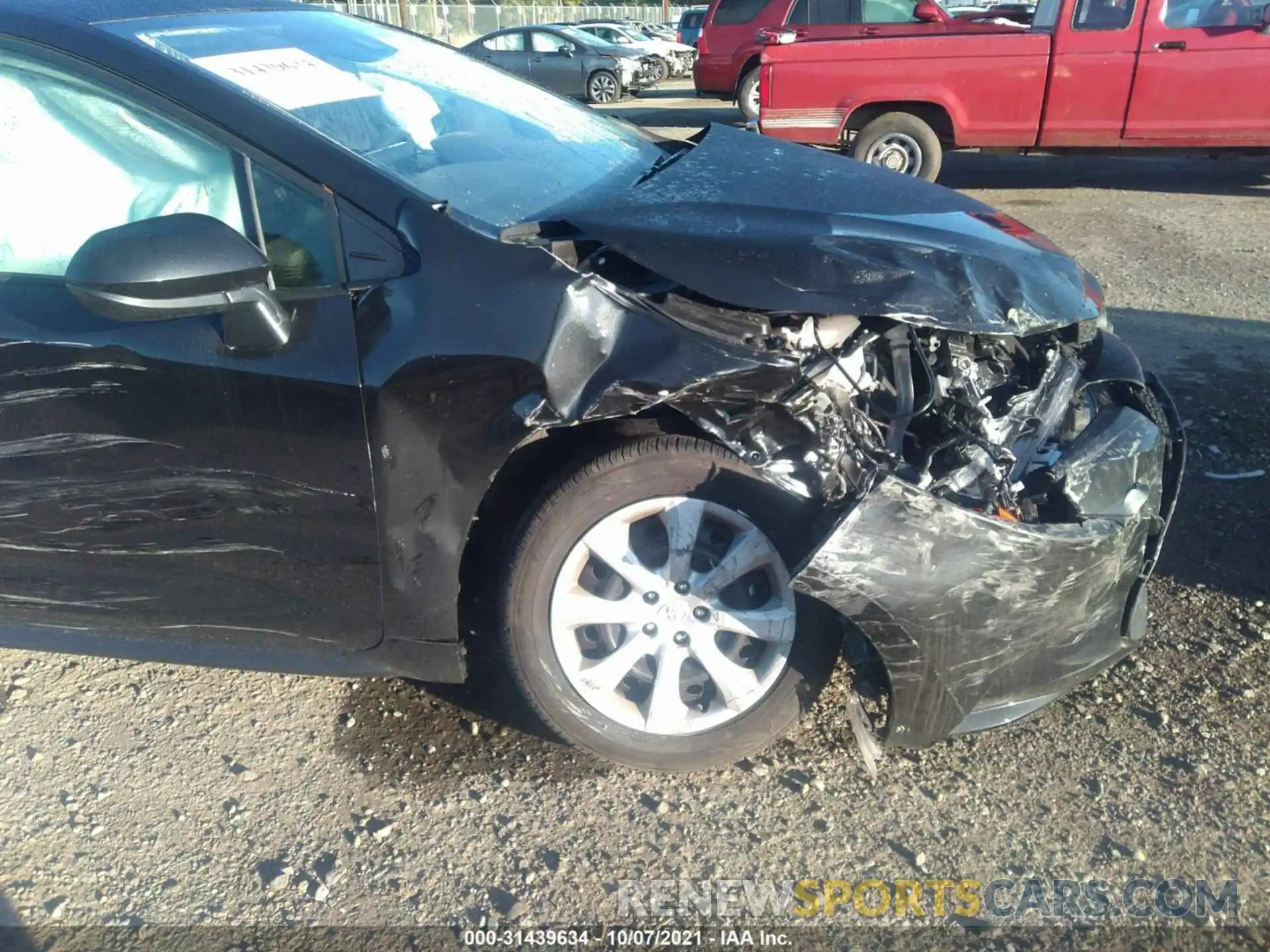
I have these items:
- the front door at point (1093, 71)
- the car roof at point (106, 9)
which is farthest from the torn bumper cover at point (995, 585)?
the front door at point (1093, 71)

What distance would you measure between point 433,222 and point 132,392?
798 mm

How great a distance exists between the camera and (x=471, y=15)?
34.2m

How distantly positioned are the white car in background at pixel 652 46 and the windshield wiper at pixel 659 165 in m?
18.9

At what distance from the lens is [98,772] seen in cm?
263

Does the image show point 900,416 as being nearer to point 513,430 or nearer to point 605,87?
Answer: point 513,430

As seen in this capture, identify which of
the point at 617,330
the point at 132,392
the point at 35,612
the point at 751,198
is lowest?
the point at 35,612

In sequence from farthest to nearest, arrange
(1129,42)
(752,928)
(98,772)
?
(1129,42) < (98,772) < (752,928)

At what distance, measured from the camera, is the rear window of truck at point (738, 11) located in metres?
12.9

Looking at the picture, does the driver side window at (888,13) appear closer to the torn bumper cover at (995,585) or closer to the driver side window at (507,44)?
the driver side window at (507,44)

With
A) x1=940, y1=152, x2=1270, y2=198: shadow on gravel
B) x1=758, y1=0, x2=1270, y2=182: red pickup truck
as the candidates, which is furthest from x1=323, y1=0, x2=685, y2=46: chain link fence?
x1=758, y1=0, x2=1270, y2=182: red pickup truck

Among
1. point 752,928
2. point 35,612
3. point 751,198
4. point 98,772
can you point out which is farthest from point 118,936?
point 751,198

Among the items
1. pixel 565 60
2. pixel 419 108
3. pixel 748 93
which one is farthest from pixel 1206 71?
pixel 565 60

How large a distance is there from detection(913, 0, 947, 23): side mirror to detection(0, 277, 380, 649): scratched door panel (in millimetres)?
11127

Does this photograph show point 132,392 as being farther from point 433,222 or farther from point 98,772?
point 98,772
